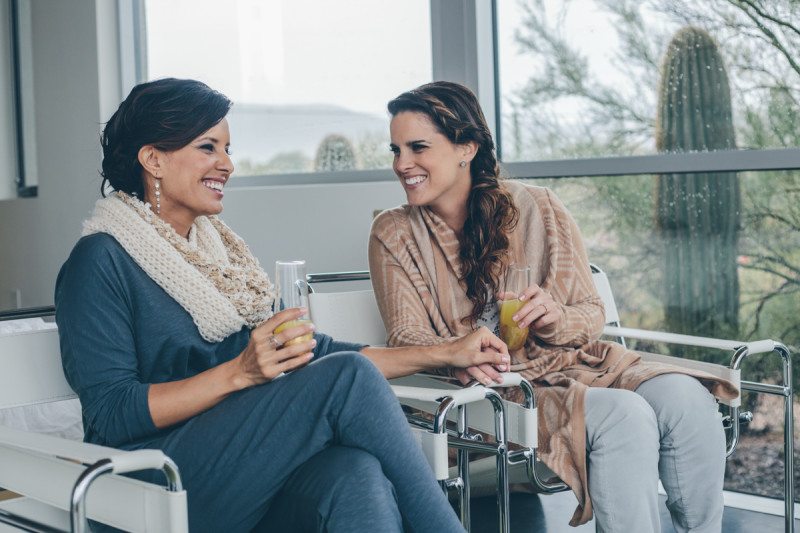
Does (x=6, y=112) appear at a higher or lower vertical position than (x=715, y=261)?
higher

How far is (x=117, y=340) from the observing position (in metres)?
1.68

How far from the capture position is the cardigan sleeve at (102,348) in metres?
1.64

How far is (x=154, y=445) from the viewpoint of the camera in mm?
1636

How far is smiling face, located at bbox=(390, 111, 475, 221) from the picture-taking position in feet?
7.94

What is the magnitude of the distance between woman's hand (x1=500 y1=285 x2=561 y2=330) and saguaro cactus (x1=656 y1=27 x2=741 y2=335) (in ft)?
3.47

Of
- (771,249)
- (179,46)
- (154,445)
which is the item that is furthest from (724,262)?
(179,46)

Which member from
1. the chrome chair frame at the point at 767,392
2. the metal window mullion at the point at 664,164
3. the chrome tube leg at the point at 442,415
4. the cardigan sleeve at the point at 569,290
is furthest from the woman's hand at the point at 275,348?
the metal window mullion at the point at 664,164

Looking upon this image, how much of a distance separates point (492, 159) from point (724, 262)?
3.28 feet

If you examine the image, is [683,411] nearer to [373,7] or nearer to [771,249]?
[771,249]

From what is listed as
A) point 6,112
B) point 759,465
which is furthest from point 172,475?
point 6,112

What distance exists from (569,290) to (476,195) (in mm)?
342

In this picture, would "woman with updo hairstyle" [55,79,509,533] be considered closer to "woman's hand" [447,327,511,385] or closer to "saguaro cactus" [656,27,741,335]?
"woman's hand" [447,327,511,385]

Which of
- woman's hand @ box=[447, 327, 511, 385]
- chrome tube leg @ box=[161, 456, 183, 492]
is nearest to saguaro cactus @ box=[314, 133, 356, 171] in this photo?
woman's hand @ box=[447, 327, 511, 385]

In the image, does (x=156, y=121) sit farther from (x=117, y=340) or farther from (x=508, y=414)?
(x=508, y=414)
